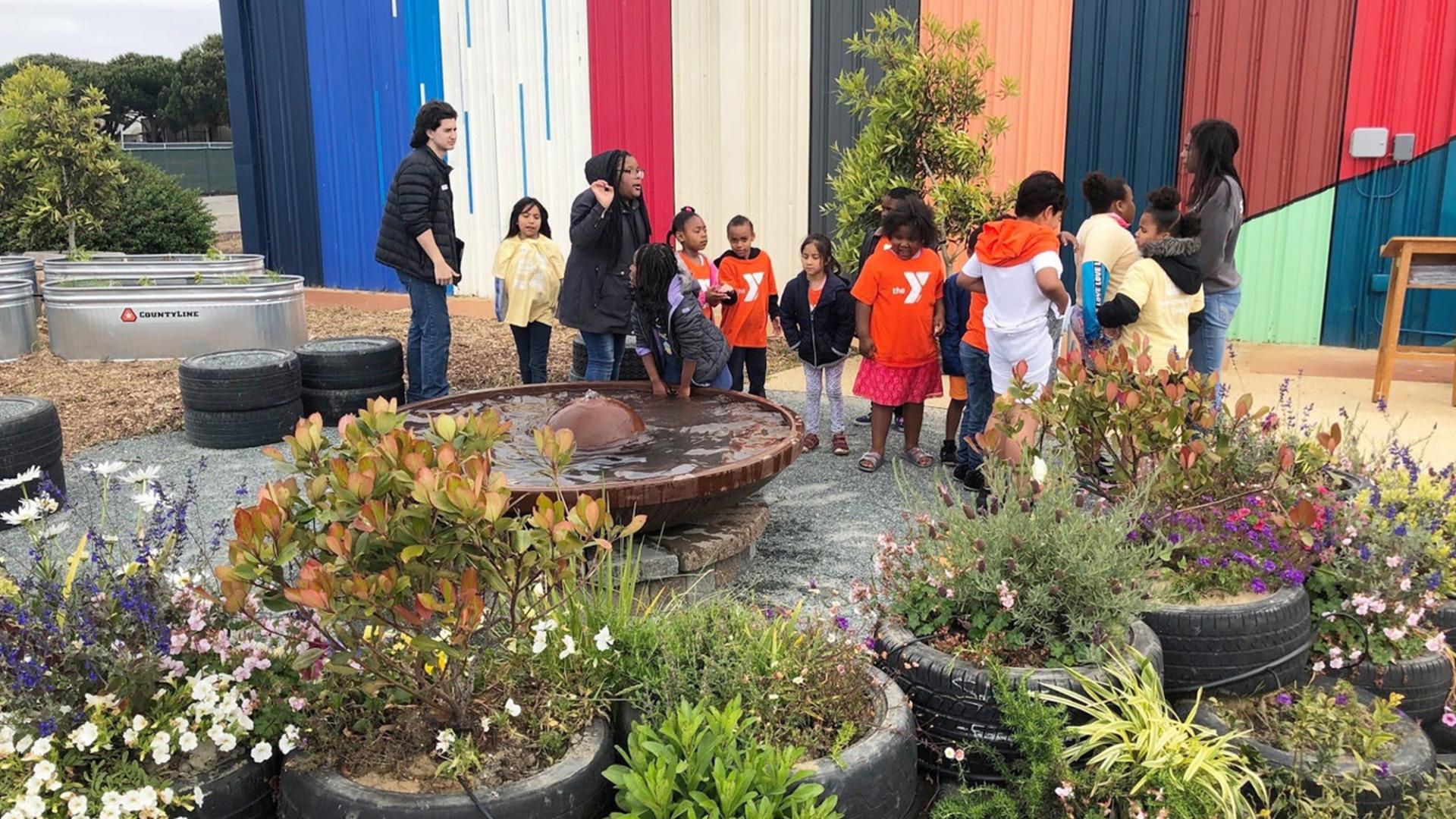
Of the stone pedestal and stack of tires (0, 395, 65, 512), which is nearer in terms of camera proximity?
the stone pedestal

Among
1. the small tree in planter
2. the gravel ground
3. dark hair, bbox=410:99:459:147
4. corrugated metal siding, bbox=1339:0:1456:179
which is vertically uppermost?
corrugated metal siding, bbox=1339:0:1456:179

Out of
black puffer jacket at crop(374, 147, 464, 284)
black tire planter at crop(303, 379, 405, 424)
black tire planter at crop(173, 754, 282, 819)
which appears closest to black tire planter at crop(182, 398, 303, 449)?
black tire planter at crop(303, 379, 405, 424)

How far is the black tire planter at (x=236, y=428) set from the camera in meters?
6.80

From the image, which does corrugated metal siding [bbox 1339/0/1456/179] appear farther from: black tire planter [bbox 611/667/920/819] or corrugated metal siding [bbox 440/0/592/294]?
black tire planter [bbox 611/667/920/819]

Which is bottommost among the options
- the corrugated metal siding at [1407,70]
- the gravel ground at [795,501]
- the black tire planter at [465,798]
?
the gravel ground at [795,501]

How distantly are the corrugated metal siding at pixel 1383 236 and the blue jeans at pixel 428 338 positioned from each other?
7527mm

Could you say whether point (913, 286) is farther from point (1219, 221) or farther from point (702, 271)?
point (1219, 221)

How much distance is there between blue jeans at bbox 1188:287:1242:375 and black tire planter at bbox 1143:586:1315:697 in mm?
3048

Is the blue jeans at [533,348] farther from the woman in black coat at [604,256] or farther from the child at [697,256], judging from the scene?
the child at [697,256]

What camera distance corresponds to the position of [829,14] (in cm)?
1053

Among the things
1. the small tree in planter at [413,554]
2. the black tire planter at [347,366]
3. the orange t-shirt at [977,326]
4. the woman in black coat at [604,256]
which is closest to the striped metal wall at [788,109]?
the woman in black coat at [604,256]

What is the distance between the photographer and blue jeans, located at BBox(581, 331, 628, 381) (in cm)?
681

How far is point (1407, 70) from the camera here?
8.66 m

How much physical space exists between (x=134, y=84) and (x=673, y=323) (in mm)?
58910
